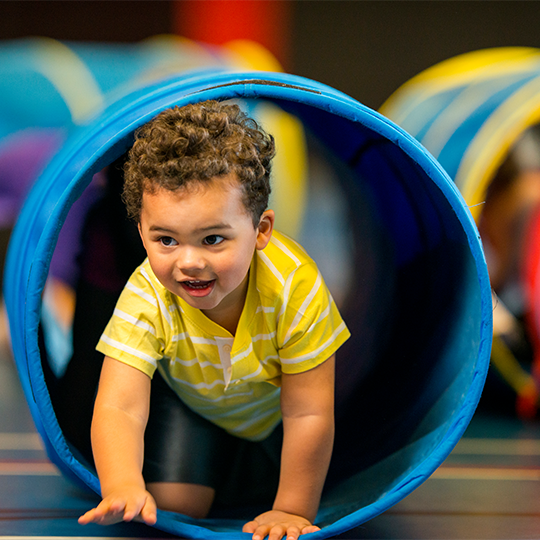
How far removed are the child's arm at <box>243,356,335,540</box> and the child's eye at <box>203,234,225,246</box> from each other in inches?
10.9

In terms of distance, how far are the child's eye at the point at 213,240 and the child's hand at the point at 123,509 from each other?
13.4 inches

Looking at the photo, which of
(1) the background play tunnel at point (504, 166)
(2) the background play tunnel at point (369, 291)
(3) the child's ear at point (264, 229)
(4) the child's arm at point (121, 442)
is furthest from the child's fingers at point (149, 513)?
(1) the background play tunnel at point (504, 166)

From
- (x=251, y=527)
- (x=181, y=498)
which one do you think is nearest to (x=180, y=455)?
(x=181, y=498)

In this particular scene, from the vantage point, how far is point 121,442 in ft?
3.28

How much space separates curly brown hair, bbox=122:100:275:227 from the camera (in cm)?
93

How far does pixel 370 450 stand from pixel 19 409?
43.5 inches

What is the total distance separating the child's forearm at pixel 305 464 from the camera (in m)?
1.08

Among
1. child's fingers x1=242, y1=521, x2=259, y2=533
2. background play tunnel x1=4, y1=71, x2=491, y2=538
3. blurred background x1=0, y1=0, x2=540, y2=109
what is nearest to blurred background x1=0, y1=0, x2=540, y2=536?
blurred background x1=0, y1=0, x2=540, y2=109

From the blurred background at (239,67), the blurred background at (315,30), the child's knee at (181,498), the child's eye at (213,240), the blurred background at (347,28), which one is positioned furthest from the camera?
the blurred background at (347,28)

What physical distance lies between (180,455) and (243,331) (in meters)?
0.35

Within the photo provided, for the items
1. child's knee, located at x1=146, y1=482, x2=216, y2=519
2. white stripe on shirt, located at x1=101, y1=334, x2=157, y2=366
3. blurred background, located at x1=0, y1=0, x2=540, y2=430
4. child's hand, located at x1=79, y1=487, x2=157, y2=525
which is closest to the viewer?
child's hand, located at x1=79, y1=487, x2=157, y2=525

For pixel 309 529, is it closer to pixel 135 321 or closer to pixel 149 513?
pixel 149 513

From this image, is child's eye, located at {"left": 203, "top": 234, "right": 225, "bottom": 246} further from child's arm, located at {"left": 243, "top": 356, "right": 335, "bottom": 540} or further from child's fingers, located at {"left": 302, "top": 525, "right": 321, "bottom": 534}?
child's fingers, located at {"left": 302, "top": 525, "right": 321, "bottom": 534}

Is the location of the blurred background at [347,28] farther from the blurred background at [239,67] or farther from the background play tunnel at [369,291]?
the background play tunnel at [369,291]
